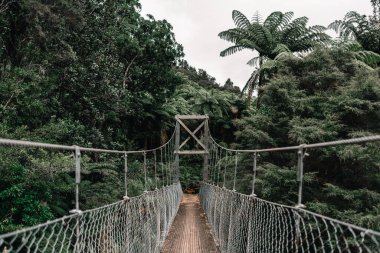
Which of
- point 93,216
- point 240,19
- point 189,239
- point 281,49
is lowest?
point 189,239

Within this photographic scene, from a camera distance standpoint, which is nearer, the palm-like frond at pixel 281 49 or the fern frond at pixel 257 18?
the palm-like frond at pixel 281 49

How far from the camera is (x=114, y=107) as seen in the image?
25.6 feet

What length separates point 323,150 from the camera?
576 centimetres

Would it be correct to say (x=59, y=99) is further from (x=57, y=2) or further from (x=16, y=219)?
(x=16, y=219)

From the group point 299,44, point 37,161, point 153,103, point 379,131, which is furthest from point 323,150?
point 153,103

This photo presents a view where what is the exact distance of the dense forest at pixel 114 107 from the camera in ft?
16.7

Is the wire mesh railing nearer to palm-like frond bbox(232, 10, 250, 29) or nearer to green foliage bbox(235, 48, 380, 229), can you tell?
green foliage bbox(235, 48, 380, 229)

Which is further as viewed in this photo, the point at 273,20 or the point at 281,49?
the point at 273,20

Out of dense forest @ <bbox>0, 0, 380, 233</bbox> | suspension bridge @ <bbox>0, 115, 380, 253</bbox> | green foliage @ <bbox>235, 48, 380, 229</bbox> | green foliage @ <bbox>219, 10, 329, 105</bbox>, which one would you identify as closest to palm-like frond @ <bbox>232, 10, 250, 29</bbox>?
green foliage @ <bbox>219, 10, 329, 105</bbox>

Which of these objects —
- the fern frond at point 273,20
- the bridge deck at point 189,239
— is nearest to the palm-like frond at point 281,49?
the fern frond at point 273,20

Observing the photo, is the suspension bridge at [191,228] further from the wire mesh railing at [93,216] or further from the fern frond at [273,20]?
the fern frond at [273,20]

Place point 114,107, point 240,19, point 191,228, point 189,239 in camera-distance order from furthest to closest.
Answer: point 240,19 < point 114,107 < point 191,228 < point 189,239

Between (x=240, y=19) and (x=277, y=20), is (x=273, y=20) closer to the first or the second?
(x=277, y=20)

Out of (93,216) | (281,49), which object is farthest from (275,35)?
(93,216)
